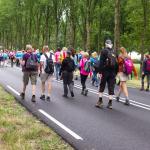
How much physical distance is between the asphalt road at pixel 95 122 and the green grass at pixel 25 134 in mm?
249

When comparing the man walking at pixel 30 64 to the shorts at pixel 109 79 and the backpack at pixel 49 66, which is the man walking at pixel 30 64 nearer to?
the backpack at pixel 49 66

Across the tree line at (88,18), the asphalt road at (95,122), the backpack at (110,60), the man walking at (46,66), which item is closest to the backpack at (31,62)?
the man walking at (46,66)

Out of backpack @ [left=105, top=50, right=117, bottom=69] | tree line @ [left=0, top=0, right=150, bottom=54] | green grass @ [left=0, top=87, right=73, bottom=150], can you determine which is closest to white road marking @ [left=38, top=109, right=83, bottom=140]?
green grass @ [left=0, top=87, right=73, bottom=150]

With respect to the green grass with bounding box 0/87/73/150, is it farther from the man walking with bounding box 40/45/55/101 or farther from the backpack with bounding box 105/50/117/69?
the man walking with bounding box 40/45/55/101

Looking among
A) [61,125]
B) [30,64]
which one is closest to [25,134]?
[61,125]

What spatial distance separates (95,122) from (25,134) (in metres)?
2.32

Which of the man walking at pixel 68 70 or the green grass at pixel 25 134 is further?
the man walking at pixel 68 70

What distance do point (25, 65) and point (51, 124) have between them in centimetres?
490

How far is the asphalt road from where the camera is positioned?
8.60 m

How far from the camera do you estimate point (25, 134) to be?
9055 millimetres

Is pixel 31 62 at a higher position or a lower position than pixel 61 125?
higher

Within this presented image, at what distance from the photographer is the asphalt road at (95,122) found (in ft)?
28.2

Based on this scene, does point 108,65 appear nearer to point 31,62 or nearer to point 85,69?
point 31,62

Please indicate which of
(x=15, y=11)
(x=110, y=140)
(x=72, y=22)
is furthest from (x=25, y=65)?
(x=15, y=11)
